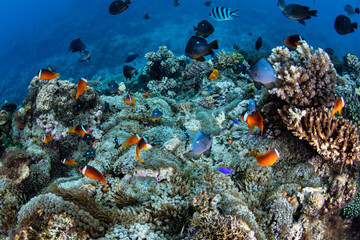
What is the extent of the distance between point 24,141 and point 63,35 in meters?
37.8

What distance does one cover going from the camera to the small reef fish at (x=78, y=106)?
14.4ft

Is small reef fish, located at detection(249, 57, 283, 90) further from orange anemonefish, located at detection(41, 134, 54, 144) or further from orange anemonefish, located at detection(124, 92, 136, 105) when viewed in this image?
orange anemonefish, located at detection(41, 134, 54, 144)

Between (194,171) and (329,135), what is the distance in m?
2.20

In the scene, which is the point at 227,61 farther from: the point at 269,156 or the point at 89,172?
the point at 89,172

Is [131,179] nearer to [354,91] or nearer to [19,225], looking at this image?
[19,225]

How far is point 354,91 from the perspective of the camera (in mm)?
4262

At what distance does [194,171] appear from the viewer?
9.80 ft

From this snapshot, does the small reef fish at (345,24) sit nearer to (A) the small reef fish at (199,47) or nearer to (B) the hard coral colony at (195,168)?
(B) the hard coral colony at (195,168)

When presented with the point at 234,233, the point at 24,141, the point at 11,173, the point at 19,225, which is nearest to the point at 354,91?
the point at 234,233

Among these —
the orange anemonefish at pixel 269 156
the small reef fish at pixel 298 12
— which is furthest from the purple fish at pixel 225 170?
the small reef fish at pixel 298 12

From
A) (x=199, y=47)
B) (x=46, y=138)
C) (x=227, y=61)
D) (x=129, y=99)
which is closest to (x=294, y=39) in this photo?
(x=199, y=47)

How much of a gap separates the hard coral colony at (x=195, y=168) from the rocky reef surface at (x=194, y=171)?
2 centimetres

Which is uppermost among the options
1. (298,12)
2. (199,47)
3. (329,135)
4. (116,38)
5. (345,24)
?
(199,47)

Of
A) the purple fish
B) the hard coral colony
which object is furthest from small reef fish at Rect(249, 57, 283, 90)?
the purple fish
